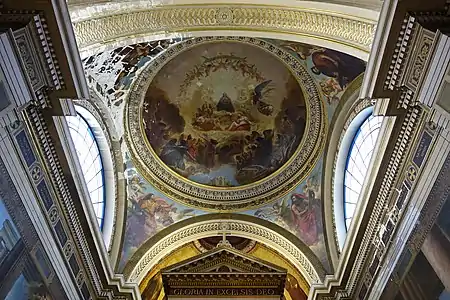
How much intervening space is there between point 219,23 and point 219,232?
714cm

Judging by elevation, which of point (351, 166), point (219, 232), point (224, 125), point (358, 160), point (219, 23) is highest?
point (224, 125)

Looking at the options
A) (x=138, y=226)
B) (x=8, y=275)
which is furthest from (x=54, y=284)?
(x=138, y=226)

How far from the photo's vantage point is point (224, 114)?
1535cm

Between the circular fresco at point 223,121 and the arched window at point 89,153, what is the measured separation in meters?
1.39

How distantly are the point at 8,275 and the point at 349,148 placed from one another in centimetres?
896

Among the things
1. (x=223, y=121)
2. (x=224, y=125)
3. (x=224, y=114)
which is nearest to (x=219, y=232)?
(x=224, y=125)

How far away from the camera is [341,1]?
319 inches

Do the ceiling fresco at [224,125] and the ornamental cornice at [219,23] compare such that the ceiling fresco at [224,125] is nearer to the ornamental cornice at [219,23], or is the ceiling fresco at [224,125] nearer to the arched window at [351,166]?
the arched window at [351,166]

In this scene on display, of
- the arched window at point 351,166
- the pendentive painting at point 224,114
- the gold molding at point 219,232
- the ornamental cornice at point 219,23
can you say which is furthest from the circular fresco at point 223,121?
the ornamental cornice at point 219,23

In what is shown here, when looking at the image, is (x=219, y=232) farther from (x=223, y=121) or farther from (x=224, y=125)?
(x=223, y=121)

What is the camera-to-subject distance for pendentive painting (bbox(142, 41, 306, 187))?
46.5ft

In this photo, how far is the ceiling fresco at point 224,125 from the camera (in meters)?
13.4

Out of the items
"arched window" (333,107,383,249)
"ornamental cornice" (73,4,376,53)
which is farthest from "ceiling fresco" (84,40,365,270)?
"ornamental cornice" (73,4,376,53)

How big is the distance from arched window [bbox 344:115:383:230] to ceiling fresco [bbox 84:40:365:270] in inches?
34.7
